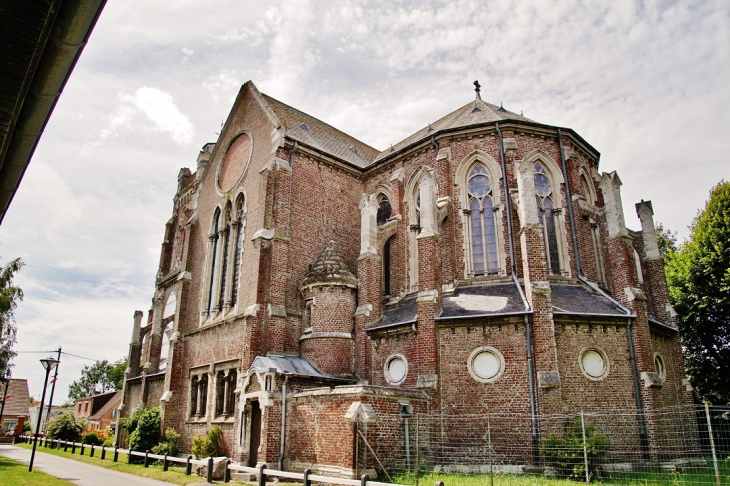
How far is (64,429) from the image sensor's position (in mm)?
34250

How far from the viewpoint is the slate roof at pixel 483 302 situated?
17.1 metres

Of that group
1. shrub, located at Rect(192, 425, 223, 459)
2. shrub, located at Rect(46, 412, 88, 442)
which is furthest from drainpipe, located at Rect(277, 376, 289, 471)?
shrub, located at Rect(46, 412, 88, 442)

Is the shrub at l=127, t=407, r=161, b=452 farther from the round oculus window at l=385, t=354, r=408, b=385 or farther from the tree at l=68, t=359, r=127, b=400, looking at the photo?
the tree at l=68, t=359, r=127, b=400

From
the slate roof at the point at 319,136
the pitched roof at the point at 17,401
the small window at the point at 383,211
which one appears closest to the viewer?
the small window at the point at 383,211

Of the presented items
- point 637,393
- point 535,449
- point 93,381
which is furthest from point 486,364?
point 93,381

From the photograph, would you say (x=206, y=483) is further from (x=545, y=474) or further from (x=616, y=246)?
(x=616, y=246)

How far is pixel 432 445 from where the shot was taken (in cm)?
1589

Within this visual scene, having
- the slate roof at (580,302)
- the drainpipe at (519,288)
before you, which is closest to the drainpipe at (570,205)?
the slate roof at (580,302)

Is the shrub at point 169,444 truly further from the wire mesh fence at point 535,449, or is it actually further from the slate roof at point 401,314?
the wire mesh fence at point 535,449

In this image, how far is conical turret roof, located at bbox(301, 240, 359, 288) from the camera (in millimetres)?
20219

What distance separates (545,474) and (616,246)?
8.57m

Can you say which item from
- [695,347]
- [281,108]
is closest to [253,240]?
[281,108]

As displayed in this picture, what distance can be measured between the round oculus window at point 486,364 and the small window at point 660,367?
586 cm

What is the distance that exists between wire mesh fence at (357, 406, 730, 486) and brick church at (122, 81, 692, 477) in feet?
0.67
